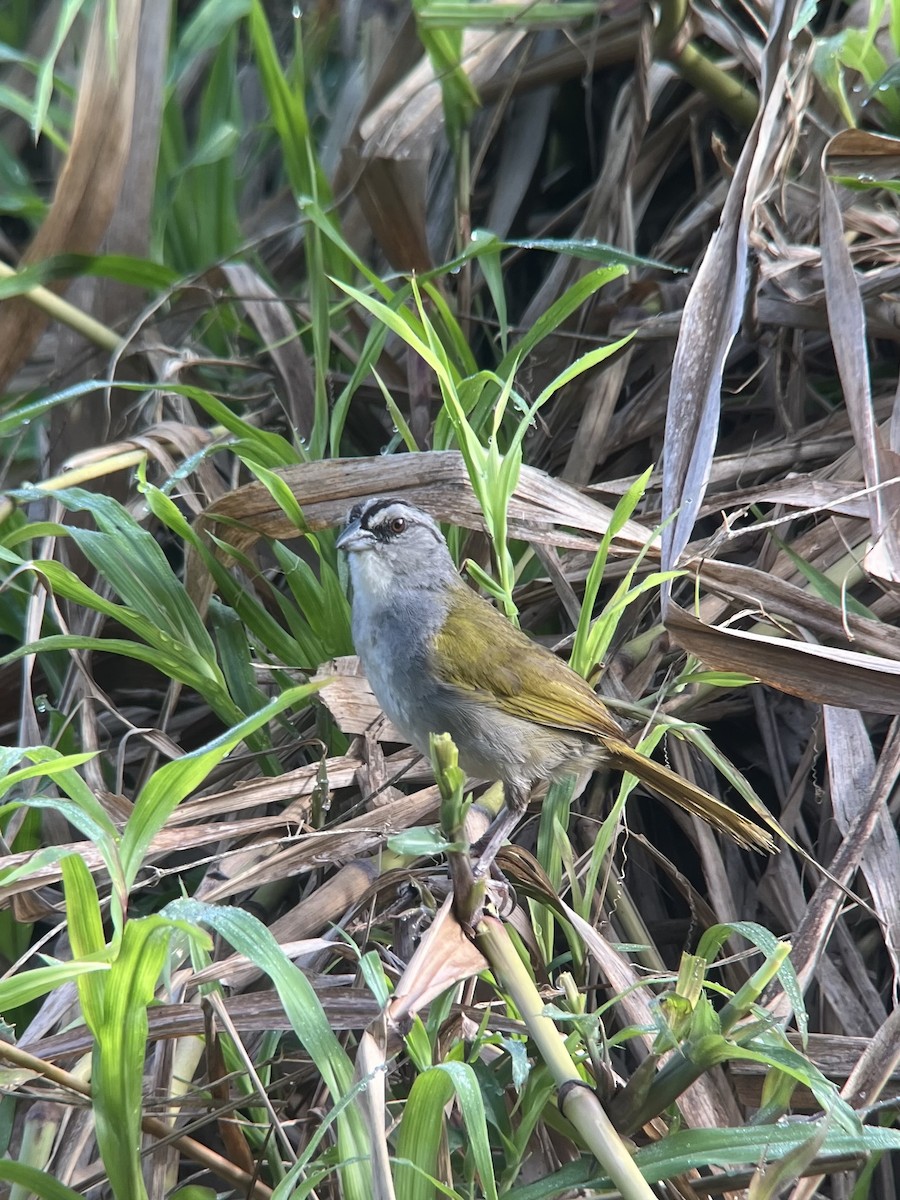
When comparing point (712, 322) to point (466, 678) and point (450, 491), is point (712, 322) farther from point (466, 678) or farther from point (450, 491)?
point (466, 678)

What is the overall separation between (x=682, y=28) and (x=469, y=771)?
7.04 ft

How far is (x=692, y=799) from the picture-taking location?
2693 mm

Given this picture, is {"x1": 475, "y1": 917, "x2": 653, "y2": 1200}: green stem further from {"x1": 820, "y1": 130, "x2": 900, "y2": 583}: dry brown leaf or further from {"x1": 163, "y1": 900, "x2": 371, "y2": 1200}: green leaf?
{"x1": 820, "y1": 130, "x2": 900, "y2": 583}: dry brown leaf

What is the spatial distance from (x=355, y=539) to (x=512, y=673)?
49cm

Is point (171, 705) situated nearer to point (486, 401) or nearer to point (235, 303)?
point (486, 401)

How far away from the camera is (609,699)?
9.73 ft

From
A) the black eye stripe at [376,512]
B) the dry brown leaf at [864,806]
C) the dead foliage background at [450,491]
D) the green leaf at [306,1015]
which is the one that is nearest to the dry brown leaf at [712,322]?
the dead foliage background at [450,491]

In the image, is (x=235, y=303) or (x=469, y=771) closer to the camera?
(x=469, y=771)

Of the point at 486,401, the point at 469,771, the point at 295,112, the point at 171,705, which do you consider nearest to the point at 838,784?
the point at 469,771

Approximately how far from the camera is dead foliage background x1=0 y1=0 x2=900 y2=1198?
91.9 inches

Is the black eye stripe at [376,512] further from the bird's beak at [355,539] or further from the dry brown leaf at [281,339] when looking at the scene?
the dry brown leaf at [281,339]

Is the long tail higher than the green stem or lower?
lower

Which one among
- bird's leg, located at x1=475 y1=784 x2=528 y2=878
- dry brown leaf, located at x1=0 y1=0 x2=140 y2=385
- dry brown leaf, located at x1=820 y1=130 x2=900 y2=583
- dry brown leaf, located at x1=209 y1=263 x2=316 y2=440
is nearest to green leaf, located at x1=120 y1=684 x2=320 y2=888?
bird's leg, located at x1=475 y1=784 x2=528 y2=878

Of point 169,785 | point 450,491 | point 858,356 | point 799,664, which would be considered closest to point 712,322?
point 858,356
